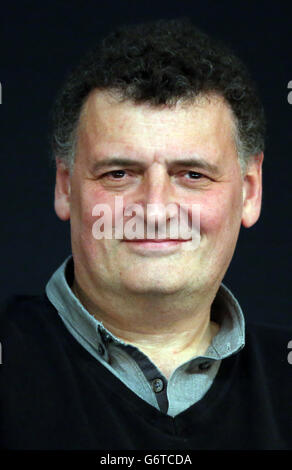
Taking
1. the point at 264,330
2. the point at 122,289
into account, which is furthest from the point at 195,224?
the point at 264,330

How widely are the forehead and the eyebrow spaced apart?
2cm

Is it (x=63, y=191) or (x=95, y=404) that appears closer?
(x=95, y=404)

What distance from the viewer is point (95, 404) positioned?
2.15 m

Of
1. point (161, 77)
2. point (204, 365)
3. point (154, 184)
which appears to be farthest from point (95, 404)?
point (161, 77)

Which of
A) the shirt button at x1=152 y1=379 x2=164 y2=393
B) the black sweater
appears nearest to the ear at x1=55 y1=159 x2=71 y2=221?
the black sweater

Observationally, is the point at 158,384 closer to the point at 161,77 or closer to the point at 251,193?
the point at 251,193

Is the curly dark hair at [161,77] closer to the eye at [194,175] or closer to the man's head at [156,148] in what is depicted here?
the man's head at [156,148]

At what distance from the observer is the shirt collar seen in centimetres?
224

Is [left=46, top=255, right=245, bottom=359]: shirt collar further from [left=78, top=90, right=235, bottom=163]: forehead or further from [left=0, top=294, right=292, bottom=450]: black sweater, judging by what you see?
[left=78, top=90, right=235, bottom=163]: forehead

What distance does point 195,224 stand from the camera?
7.21 feet

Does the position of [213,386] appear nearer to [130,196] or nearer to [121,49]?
[130,196]

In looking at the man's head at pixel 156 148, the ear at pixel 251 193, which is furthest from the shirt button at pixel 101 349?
the ear at pixel 251 193

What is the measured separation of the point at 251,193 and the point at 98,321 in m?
0.53

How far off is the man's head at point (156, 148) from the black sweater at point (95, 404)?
178 mm
